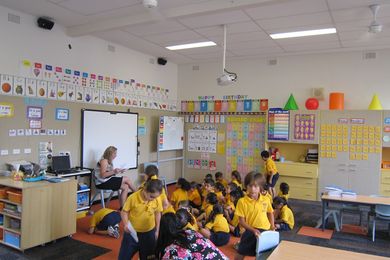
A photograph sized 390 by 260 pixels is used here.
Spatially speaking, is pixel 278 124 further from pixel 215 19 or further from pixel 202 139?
pixel 215 19

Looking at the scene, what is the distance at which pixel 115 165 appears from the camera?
630cm

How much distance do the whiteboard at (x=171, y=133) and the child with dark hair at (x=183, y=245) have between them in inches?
196

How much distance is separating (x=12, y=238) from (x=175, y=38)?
4.02 metres

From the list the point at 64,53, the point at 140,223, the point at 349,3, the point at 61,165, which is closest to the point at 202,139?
the point at 61,165

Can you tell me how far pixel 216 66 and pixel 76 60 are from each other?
3507 mm

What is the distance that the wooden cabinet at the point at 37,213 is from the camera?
369 centimetres

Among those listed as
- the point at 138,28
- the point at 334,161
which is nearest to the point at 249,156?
the point at 334,161

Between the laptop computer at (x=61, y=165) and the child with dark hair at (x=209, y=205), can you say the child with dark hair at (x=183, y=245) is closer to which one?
the child with dark hair at (x=209, y=205)

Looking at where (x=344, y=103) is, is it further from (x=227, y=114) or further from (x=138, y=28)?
(x=138, y=28)

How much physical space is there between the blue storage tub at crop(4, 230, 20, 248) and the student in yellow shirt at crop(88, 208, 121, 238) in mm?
904

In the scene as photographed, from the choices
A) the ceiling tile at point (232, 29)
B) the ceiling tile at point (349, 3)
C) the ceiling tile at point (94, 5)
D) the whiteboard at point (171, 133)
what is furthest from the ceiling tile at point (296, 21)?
the whiteboard at point (171, 133)

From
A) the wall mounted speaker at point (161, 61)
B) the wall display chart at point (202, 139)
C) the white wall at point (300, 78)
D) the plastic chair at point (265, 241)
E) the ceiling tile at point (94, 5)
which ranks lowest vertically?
the plastic chair at point (265, 241)

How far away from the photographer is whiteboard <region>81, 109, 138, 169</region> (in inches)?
224

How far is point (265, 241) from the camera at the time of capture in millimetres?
2496
